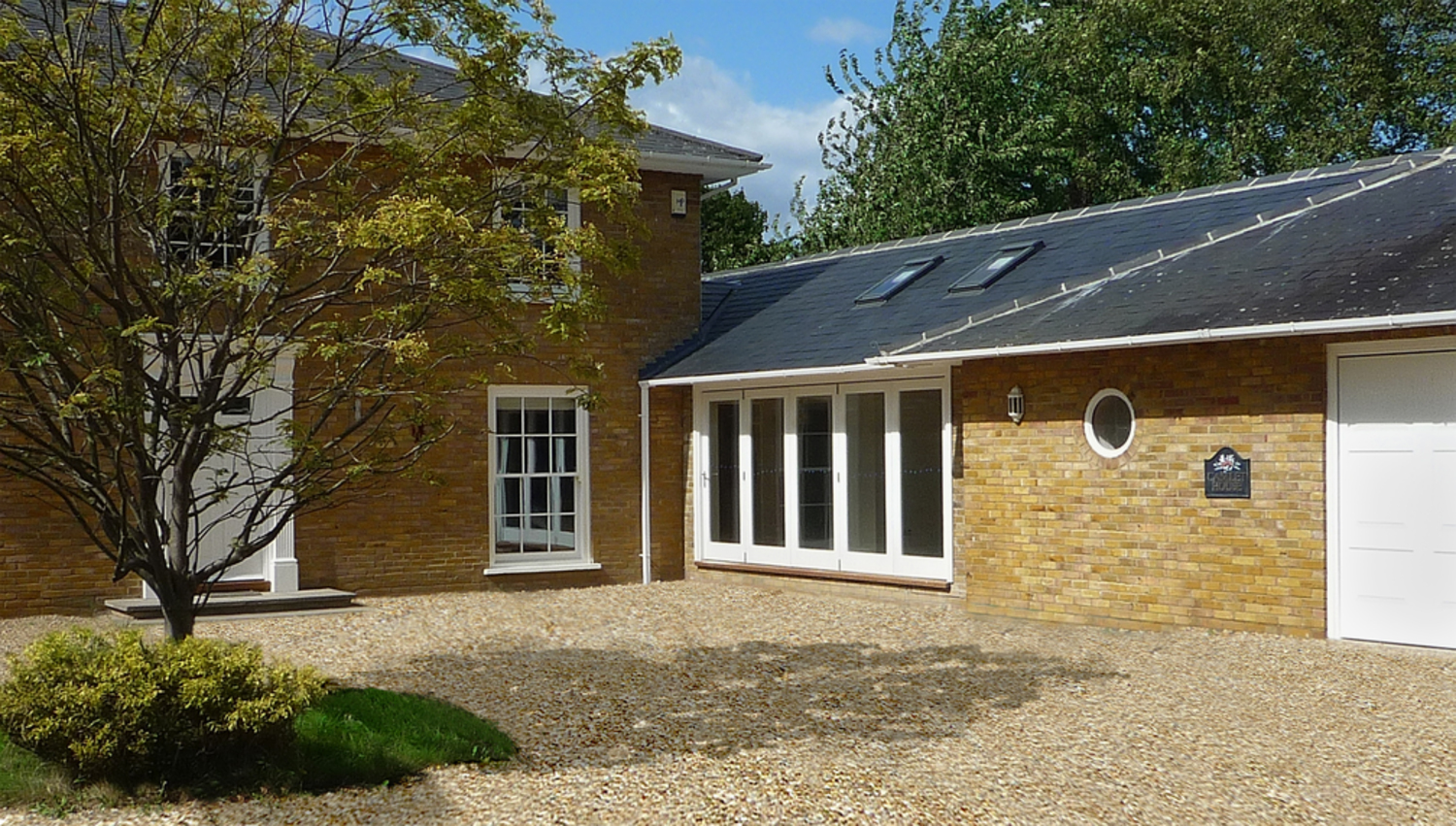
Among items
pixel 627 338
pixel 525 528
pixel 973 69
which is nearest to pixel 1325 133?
pixel 973 69

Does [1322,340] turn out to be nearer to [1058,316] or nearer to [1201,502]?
[1201,502]

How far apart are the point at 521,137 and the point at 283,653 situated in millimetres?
4577

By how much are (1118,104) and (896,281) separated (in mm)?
15725

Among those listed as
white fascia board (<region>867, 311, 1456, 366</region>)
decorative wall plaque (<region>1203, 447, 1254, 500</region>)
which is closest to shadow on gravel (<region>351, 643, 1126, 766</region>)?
decorative wall plaque (<region>1203, 447, 1254, 500</region>)

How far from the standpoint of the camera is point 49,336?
22.8ft

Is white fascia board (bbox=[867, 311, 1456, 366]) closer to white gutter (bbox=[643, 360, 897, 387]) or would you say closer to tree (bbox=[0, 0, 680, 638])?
white gutter (bbox=[643, 360, 897, 387])


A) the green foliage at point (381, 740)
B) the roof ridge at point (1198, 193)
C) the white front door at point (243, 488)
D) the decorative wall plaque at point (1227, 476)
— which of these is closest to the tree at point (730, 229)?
the roof ridge at point (1198, 193)

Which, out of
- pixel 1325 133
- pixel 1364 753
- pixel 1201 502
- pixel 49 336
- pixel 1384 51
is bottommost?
pixel 1364 753

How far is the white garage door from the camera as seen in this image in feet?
31.9

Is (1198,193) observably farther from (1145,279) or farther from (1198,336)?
(1198,336)

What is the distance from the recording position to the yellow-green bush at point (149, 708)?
242 inches

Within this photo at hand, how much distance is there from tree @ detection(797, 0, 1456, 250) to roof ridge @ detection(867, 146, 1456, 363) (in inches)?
548

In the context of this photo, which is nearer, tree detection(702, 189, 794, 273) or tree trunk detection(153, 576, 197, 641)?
tree trunk detection(153, 576, 197, 641)

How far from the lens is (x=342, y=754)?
6785mm
